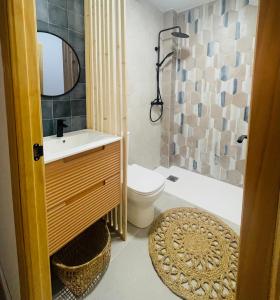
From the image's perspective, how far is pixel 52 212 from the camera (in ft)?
3.98

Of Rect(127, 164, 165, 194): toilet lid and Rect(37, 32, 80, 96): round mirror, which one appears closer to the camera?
Rect(37, 32, 80, 96): round mirror

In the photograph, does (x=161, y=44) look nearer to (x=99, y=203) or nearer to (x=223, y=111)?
(x=223, y=111)

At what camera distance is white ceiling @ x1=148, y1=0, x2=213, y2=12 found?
2.54m

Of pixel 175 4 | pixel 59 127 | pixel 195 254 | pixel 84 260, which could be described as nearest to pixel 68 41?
pixel 59 127

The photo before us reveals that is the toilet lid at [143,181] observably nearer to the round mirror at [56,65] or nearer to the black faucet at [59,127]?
the black faucet at [59,127]

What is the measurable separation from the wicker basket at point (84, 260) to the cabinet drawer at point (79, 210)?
0.18 metres

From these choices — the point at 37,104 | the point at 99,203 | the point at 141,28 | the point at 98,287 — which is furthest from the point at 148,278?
the point at 141,28

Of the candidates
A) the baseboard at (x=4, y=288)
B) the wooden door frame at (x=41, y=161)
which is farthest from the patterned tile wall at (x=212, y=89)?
the baseboard at (x=4, y=288)

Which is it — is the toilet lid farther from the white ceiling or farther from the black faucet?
the white ceiling

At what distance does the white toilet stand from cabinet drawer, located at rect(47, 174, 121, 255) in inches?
6.5

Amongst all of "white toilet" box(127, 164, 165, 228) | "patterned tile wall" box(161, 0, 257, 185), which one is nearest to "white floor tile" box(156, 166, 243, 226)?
"patterned tile wall" box(161, 0, 257, 185)

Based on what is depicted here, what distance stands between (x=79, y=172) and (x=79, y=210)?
0.88 ft

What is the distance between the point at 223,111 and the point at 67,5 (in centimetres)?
209

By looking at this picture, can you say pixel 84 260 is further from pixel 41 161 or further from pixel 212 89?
pixel 212 89
